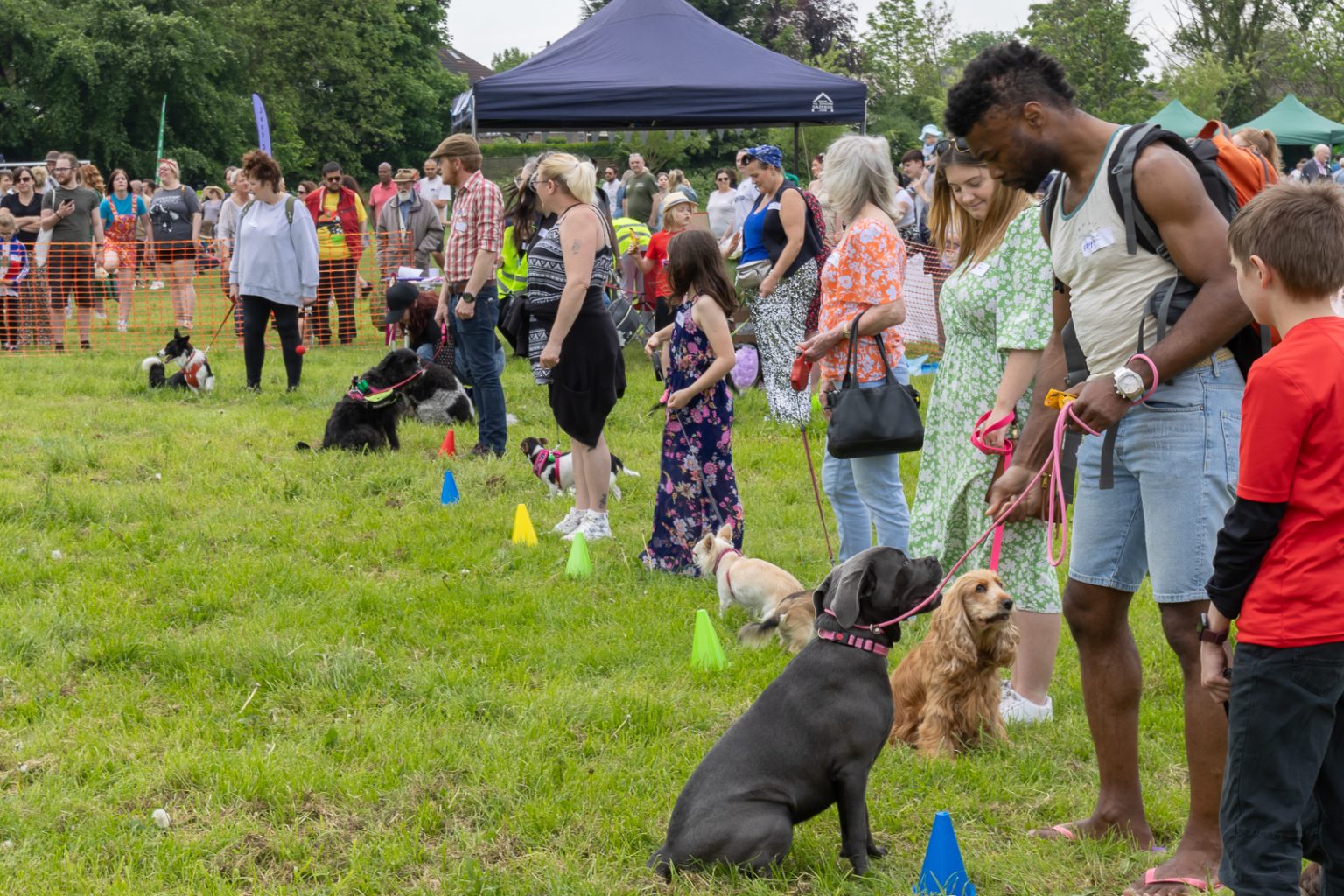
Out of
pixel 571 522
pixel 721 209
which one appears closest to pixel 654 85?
pixel 721 209

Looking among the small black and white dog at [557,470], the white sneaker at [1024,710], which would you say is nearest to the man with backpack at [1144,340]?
the white sneaker at [1024,710]

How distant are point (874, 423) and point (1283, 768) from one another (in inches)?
106

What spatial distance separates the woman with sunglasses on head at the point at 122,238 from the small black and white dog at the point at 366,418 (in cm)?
716

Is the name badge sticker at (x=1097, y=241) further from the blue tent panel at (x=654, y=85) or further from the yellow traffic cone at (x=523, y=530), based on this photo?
the blue tent panel at (x=654, y=85)

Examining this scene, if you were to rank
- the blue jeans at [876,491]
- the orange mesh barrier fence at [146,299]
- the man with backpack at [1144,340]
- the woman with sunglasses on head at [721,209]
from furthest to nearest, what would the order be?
the woman with sunglasses on head at [721,209] < the orange mesh barrier fence at [146,299] < the blue jeans at [876,491] < the man with backpack at [1144,340]

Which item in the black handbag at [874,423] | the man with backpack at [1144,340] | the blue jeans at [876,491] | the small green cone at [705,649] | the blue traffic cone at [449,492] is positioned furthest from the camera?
the blue traffic cone at [449,492]

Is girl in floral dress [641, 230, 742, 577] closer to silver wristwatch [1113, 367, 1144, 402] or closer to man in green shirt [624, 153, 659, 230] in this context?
silver wristwatch [1113, 367, 1144, 402]

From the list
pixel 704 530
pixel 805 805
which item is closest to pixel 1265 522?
pixel 805 805

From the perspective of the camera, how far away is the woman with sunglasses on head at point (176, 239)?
15766mm

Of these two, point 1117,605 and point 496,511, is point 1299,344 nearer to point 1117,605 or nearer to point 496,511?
point 1117,605

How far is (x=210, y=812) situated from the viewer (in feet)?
12.7

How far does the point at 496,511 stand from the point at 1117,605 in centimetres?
489

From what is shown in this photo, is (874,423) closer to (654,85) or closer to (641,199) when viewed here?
(654,85)

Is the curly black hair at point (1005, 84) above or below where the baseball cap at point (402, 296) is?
above
